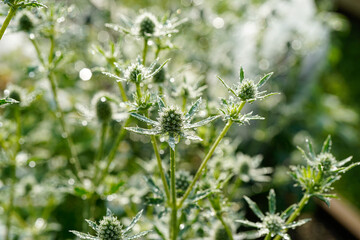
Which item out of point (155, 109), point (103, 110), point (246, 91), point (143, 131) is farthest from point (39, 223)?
point (246, 91)

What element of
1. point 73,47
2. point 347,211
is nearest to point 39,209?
point 73,47

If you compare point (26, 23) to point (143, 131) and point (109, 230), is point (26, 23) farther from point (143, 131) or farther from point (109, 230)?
point (109, 230)

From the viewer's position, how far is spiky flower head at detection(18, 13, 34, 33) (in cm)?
115

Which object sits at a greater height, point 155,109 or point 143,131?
point 155,109

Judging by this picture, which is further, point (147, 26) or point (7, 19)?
point (147, 26)

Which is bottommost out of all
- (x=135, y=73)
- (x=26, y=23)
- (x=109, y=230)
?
(x=109, y=230)

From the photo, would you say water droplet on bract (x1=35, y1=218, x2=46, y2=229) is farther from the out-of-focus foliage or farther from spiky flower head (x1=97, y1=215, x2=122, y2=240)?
spiky flower head (x1=97, y1=215, x2=122, y2=240)

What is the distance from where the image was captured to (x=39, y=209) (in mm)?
1746

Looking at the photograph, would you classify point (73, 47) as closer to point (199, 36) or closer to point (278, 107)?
point (199, 36)

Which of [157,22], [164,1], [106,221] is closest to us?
[106,221]

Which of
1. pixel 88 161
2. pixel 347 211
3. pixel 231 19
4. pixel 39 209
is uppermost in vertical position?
pixel 231 19

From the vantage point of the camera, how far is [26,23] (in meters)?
1.16

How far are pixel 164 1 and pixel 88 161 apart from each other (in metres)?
1.11

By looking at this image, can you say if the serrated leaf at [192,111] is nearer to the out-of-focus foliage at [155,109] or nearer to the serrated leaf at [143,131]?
the serrated leaf at [143,131]
